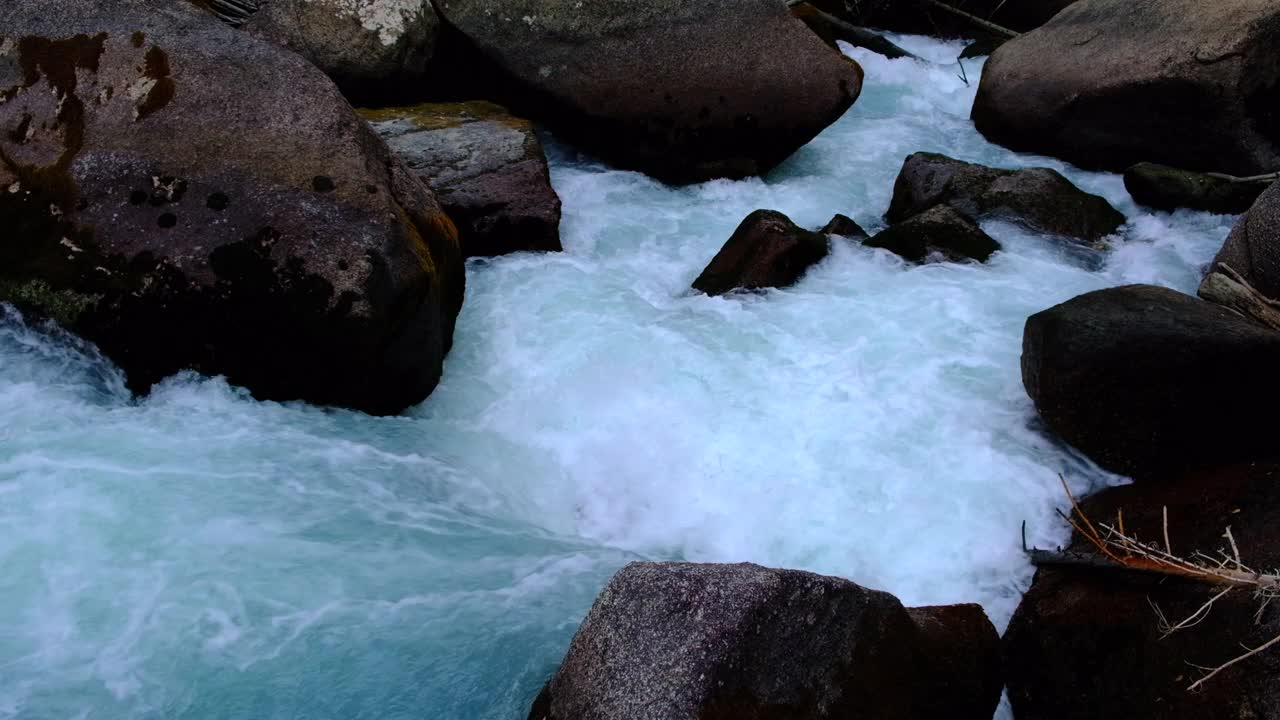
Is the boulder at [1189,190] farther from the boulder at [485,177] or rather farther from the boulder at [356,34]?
the boulder at [356,34]

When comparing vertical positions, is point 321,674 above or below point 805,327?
above

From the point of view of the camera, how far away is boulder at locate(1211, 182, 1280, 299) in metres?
5.31

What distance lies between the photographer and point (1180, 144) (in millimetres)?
7289

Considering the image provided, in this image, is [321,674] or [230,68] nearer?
[321,674]

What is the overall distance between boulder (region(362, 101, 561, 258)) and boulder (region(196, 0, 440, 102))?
1.43 ft

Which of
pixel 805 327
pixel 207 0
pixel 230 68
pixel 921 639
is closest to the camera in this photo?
pixel 921 639

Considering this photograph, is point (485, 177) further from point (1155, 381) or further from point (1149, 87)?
point (1149, 87)

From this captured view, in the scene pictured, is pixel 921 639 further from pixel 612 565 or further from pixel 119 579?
pixel 119 579

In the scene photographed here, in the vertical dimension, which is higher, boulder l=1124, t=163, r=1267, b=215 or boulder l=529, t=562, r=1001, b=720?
boulder l=529, t=562, r=1001, b=720

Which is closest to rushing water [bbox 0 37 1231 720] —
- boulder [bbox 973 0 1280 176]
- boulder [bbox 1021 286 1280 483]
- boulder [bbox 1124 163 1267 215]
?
boulder [bbox 1021 286 1280 483]

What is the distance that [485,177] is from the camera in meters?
6.06

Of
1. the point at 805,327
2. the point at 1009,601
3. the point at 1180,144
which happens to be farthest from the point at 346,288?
the point at 1180,144

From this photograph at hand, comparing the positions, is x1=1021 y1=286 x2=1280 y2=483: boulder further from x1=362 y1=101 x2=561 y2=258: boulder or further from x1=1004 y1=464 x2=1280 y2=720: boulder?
x1=362 y1=101 x2=561 y2=258: boulder

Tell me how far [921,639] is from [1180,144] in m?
5.90
